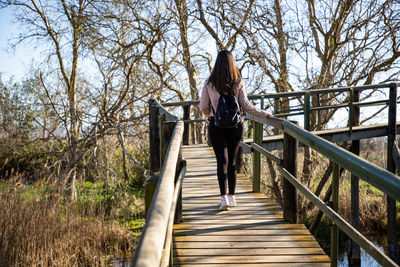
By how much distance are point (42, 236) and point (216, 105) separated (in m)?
6.13

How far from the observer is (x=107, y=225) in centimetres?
1142

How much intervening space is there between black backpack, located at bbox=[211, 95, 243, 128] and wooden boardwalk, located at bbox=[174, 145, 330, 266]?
3.16ft

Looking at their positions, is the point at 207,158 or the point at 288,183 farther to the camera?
the point at 207,158

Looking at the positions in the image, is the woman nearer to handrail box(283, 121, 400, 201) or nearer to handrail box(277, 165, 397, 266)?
handrail box(277, 165, 397, 266)

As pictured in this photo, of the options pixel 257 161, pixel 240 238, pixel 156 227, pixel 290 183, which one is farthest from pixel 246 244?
pixel 156 227

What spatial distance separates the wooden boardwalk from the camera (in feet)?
11.3

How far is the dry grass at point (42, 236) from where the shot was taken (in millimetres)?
8688

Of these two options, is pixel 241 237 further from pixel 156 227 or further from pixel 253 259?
pixel 156 227

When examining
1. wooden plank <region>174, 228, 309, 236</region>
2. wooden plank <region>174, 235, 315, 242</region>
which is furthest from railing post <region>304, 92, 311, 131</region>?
wooden plank <region>174, 235, 315, 242</region>

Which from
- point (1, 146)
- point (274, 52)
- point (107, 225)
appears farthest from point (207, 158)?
point (1, 146)

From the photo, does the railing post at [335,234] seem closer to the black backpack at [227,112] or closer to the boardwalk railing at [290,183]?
the boardwalk railing at [290,183]

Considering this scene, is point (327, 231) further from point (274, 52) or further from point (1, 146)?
point (1, 146)

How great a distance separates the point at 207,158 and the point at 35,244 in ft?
12.6

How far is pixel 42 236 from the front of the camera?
895 cm
